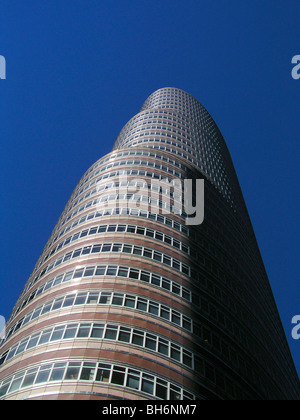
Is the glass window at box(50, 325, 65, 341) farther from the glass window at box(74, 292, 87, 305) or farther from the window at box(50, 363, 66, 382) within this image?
the window at box(50, 363, 66, 382)

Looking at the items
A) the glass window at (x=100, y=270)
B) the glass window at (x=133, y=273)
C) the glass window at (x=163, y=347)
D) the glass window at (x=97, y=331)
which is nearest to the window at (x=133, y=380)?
the glass window at (x=163, y=347)

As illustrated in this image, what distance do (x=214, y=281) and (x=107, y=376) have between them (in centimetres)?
2382

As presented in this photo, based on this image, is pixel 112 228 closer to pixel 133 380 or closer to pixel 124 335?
pixel 124 335

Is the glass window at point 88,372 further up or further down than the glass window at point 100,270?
further down

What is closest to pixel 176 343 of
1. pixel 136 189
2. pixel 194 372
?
pixel 194 372

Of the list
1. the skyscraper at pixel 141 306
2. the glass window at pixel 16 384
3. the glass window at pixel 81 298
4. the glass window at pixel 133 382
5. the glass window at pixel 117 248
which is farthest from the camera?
the glass window at pixel 117 248

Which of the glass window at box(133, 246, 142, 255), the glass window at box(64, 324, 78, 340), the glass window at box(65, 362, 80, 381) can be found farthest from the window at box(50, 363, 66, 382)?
the glass window at box(133, 246, 142, 255)

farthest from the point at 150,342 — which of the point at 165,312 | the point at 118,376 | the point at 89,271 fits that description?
the point at 89,271

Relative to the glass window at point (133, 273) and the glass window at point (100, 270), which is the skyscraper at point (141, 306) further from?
the glass window at point (133, 273)

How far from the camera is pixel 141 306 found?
4069cm

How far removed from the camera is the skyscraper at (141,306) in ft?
113

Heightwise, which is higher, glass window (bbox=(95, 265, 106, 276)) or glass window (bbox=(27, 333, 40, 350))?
glass window (bbox=(95, 265, 106, 276))

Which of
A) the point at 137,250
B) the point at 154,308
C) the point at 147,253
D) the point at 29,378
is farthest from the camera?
the point at 147,253

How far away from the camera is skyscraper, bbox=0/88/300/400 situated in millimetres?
34406
